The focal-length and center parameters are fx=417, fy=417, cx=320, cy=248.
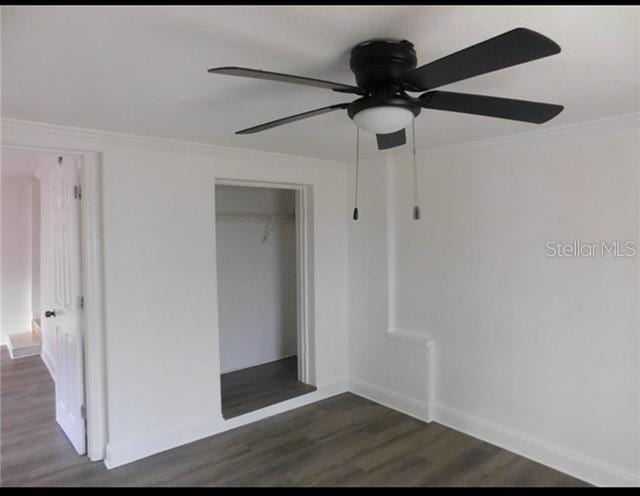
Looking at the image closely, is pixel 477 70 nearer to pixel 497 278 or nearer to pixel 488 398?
pixel 497 278

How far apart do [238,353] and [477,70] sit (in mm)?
3867

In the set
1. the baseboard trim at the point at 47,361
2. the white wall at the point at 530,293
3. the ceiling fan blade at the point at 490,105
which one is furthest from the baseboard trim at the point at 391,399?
the baseboard trim at the point at 47,361

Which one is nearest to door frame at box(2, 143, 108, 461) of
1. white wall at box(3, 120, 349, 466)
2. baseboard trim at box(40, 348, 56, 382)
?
white wall at box(3, 120, 349, 466)

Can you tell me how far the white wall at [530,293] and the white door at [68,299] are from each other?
238 centimetres

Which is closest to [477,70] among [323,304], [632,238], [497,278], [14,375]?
[632,238]

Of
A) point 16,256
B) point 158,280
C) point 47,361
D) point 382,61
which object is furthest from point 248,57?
point 16,256

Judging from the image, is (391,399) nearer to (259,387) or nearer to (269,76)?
(259,387)

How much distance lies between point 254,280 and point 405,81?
3.47 metres

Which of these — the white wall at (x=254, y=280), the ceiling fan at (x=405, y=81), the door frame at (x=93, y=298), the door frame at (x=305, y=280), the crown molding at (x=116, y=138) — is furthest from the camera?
the white wall at (x=254, y=280)

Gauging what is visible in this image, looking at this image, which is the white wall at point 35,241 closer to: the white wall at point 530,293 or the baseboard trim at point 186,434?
the baseboard trim at point 186,434

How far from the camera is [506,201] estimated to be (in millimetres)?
2914

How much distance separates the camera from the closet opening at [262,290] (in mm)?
3932

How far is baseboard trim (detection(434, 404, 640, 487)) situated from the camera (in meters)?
2.49

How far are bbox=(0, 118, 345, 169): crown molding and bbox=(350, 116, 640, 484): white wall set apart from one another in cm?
125
